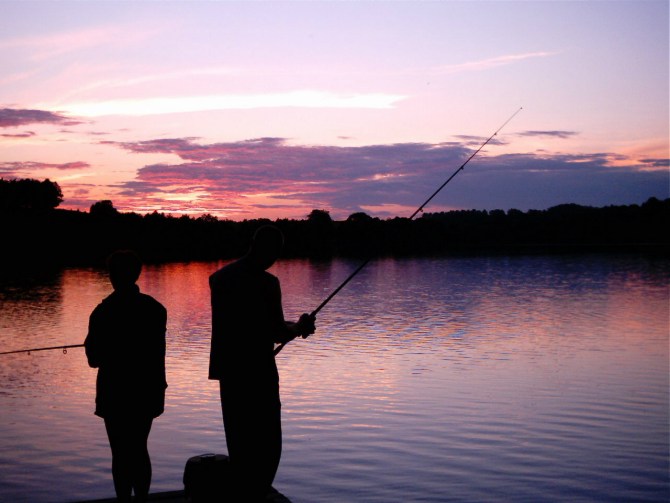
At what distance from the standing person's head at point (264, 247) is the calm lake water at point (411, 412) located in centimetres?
395

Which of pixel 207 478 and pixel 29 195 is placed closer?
pixel 207 478

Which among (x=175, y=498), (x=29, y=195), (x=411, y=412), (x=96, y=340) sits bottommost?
(x=411, y=412)

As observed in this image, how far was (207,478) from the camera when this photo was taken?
221 inches

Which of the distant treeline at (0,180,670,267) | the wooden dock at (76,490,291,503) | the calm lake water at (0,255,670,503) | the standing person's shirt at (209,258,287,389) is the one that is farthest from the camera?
the distant treeline at (0,180,670,267)

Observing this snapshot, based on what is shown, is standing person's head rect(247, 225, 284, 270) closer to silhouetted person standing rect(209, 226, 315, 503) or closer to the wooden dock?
silhouetted person standing rect(209, 226, 315, 503)

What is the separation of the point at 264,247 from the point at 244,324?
0.48 meters

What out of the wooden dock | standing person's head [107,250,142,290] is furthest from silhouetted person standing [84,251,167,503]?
the wooden dock

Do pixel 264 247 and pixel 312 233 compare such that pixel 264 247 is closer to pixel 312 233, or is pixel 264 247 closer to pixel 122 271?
pixel 122 271

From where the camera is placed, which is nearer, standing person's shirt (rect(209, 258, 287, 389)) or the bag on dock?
standing person's shirt (rect(209, 258, 287, 389))

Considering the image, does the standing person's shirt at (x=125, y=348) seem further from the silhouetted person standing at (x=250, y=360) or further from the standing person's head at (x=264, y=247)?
the standing person's head at (x=264, y=247)

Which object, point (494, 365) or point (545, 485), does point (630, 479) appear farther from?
point (494, 365)

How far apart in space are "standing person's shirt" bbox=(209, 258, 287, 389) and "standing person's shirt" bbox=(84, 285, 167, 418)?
69 cm

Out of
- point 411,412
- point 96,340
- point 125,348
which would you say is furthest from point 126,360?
point 411,412

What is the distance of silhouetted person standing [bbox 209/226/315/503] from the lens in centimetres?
514
